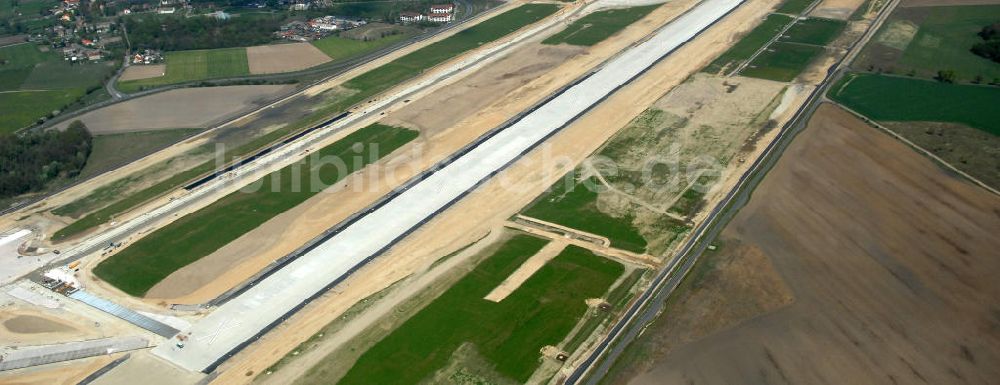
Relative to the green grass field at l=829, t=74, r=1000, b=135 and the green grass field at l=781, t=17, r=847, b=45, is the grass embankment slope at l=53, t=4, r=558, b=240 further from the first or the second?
the green grass field at l=829, t=74, r=1000, b=135

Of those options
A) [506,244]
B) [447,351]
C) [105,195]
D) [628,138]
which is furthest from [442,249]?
[105,195]

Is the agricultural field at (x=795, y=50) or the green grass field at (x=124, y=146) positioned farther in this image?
the agricultural field at (x=795, y=50)

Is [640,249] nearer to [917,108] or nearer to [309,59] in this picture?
[917,108]

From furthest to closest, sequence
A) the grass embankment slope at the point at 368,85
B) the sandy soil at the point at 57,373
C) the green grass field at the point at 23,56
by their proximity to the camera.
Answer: the green grass field at the point at 23,56 → the grass embankment slope at the point at 368,85 → the sandy soil at the point at 57,373

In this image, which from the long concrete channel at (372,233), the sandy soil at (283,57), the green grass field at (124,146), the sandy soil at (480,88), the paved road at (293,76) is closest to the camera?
the long concrete channel at (372,233)

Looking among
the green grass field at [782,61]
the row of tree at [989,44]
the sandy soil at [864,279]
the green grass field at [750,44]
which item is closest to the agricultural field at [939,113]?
the sandy soil at [864,279]

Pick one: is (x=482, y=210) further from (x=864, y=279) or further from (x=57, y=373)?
(x=57, y=373)

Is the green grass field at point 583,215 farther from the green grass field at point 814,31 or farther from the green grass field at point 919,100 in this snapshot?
the green grass field at point 814,31
